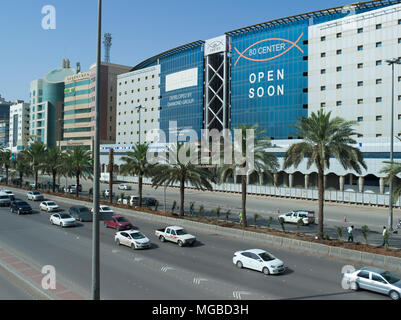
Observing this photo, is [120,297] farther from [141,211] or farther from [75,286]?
[141,211]

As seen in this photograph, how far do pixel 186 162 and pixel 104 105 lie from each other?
327 ft

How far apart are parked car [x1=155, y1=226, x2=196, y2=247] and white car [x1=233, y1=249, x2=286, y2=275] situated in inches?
230

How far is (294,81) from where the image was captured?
75062mm

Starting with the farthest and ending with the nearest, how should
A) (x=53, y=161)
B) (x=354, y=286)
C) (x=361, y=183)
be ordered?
(x=53, y=161)
(x=361, y=183)
(x=354, y=286)

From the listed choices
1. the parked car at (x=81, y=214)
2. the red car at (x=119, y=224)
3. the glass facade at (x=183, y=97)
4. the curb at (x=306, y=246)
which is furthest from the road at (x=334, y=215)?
the glass facade at (x=183, y=97)

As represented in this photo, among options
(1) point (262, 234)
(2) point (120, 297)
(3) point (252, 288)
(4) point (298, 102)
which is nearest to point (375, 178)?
(4) point (298, 102)

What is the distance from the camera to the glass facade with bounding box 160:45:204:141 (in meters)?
95.1

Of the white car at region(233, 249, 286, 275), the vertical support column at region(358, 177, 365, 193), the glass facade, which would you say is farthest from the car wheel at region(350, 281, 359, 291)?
the glass facade

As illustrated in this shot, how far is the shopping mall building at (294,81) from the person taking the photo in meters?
62.8

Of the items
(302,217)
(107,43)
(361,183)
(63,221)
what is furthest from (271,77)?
(107,43)

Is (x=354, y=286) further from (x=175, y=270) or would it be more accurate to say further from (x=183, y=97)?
(x=183, y=97)

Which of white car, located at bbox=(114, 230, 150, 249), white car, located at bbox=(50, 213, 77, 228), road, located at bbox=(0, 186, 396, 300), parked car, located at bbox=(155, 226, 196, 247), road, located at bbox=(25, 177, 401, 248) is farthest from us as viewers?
white car, located at bbox=(50, 213, 77, 228)

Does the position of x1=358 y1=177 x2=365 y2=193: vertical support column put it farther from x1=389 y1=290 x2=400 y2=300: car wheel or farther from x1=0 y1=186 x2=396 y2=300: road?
x1=389 y1=290 x2=400 y2=300: car wheel

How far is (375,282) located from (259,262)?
5.96 meters
